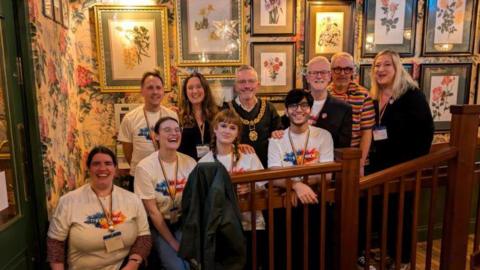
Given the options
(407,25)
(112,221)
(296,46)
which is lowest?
(112,221)

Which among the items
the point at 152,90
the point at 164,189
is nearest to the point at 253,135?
the point at 164,189

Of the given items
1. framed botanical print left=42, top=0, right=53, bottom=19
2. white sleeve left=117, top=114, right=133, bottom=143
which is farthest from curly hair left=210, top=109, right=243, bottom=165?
framed botanical print left=42, top=0, right=53, bottom=19

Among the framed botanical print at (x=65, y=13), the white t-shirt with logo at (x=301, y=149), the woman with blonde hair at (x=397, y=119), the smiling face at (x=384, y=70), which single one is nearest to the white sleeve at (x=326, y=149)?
the white t-shirt with logo at (x=301, y=149)

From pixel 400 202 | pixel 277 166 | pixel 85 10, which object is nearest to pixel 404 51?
pixel 400 202

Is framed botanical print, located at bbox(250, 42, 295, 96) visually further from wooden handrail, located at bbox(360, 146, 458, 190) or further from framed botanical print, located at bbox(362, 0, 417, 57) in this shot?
wooden handrail, located at bbox(360, 146, 458, 190)

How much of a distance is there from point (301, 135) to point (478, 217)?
1.43 m

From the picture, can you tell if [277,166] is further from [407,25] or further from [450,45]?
[450,45]

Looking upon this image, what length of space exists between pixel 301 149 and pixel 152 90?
1161 millimetres

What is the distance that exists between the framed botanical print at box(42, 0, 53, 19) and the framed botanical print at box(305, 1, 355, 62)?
2.13 m

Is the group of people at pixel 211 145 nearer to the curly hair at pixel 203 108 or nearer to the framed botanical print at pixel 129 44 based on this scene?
the curly hair at pixel 203 108

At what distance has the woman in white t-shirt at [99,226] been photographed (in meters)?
1.73

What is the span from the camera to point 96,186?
71.3 inches

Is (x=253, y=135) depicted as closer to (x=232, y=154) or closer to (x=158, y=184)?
(x=232, y=154)

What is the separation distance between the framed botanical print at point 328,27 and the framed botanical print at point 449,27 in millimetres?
843
